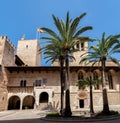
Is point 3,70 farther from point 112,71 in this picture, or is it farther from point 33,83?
point 112,71

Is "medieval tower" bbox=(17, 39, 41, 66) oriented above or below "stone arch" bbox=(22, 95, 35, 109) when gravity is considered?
above

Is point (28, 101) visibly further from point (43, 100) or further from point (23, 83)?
point (23, 83)

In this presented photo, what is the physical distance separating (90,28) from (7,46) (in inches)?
744

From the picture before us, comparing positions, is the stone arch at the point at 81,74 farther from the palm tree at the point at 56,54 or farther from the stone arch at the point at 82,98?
the palm tree at the point at 56,54

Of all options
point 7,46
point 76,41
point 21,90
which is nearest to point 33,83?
point 21,90

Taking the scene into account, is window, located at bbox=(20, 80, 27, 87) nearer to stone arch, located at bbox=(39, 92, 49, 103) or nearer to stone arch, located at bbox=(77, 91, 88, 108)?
stone arch, located at bbox=(39, 92, 49, 103)

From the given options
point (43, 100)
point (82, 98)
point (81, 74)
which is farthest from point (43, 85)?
point (81, 74)

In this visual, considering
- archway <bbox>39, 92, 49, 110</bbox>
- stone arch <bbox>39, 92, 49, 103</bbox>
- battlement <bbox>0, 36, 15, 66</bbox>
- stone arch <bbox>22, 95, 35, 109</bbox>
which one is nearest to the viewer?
battlement <bbox>0, 36, 15, 66</bbox>

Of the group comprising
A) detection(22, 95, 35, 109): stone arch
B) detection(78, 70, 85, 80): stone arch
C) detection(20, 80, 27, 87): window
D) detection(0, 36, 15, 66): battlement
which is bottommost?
detection(22, 95, 35, 109): stone arch

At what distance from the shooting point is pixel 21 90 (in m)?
31.6

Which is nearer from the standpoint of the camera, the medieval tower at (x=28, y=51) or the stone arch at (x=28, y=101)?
the stone arch at (x=28, y=101)

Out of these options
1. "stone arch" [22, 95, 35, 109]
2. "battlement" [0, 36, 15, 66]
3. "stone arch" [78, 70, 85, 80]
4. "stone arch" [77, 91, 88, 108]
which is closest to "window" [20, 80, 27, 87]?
"stone arch" [22, 95, 35, 109]

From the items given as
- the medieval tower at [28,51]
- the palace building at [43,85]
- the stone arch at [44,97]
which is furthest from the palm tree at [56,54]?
the medieval tower at [28,51]

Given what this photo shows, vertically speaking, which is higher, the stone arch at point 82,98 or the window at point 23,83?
the window at point 23,83
